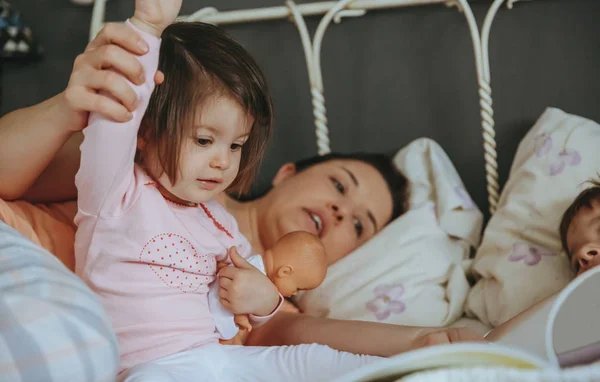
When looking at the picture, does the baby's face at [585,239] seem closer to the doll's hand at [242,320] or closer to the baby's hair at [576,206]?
the baby's hair at [576,206]

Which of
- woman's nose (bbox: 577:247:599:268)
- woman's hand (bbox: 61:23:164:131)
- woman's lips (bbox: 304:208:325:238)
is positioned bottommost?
woman's lips (bbox: 304:208:325:238)

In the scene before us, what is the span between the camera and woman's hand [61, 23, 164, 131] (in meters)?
0.75

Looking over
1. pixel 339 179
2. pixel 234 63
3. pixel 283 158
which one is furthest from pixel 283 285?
pixel 283 158

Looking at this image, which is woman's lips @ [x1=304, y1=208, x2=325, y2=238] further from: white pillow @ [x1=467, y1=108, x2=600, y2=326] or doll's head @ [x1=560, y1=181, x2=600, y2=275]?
doll's head @ [x1=560, y1=181, x2=600, y2=275]

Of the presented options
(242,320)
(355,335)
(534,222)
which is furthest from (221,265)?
(534,222)

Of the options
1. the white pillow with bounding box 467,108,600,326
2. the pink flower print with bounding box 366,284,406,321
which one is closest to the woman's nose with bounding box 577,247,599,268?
the white pillow with bounding box 467,108,600,326

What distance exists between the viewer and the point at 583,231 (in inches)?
43.8

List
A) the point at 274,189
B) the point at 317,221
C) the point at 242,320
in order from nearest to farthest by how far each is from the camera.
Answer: the point at 242,320 → the point at 317,221 → the point at 274,189

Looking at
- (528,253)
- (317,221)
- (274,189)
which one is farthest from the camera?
(274,189)

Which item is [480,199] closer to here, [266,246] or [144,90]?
[266,246]

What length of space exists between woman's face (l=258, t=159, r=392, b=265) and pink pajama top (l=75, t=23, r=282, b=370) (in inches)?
17.5

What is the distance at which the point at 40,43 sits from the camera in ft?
5.75

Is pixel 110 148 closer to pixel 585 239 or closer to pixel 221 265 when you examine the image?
pixel 221 265

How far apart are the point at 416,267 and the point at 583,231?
403 millimetres
